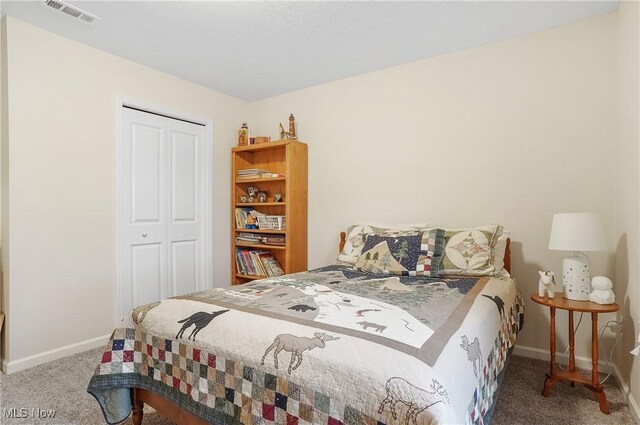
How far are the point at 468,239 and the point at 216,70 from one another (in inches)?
100

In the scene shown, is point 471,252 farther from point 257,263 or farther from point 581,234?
point 257,263

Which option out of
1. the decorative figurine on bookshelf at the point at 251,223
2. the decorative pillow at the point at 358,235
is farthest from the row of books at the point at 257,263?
the decorative pillow at the point at 358,235

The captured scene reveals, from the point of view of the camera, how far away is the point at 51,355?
245 centimetres

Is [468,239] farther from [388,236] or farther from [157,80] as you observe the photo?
[157,80]

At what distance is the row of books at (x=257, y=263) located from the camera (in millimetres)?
3502

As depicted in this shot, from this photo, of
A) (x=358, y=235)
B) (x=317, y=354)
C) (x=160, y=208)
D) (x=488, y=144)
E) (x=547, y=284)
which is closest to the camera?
(x=317, y=354)

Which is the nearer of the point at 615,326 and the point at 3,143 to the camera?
the point at 615,326

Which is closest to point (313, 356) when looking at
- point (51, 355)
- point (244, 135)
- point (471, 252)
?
point (471, 252)

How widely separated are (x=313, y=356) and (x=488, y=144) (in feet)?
7.37

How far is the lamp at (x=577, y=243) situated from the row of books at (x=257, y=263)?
7.81ft

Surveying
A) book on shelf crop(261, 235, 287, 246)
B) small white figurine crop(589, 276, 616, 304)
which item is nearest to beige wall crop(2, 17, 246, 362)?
book on shelf crop(261, 235, 287, 246)

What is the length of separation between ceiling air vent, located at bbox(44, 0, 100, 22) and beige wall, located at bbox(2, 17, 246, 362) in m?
0.36

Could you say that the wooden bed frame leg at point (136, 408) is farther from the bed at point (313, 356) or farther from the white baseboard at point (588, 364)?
the white baseboard at point (588, 364)

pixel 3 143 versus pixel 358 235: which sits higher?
pixel 3 143
